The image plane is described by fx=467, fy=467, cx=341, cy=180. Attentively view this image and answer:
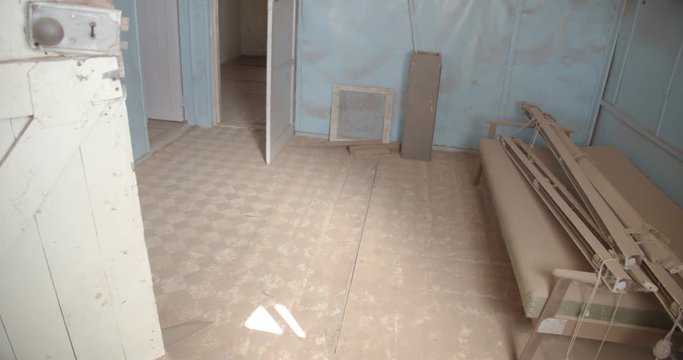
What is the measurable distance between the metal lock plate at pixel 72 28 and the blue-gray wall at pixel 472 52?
3.52 meters

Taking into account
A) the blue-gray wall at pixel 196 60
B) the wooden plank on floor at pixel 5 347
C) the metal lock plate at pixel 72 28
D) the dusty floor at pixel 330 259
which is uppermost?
the metal lock plate at pixel 72 28

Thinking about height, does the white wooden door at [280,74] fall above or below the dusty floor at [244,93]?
above

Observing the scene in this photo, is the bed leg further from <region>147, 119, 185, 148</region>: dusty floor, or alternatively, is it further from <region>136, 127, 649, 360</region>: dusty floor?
<region>147, 119, 185, 148</region>: dusty floor

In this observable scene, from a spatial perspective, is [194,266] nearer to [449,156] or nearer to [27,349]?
[27,349]

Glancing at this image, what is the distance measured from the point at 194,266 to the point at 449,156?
2909 millimetres

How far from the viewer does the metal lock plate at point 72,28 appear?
1.21 metres

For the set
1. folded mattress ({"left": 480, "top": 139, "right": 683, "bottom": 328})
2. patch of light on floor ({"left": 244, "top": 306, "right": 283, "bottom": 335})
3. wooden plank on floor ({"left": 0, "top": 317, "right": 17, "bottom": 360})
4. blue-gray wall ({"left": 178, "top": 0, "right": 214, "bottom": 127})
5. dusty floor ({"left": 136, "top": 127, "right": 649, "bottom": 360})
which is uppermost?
blue-gray wall ({"left": 178, "top": 0, "right": 214, "bottom": 127})

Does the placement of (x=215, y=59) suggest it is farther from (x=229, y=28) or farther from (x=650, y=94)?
(x=229, y=28)

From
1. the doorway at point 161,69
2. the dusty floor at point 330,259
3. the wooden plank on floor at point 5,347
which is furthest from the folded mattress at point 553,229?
the doorway at point 161,69

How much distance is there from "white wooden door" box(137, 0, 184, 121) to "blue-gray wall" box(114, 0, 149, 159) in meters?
1.05

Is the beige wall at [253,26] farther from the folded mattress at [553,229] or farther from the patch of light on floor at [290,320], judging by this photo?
the patch of light on floor at [290,320]

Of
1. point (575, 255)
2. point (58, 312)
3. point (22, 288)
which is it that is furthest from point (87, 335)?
point (575, 255)

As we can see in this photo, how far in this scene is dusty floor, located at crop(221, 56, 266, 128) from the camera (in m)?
5.41

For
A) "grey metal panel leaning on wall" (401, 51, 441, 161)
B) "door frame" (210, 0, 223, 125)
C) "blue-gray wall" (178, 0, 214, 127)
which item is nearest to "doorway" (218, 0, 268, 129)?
"door frame" (210, 0, 223, 125)
